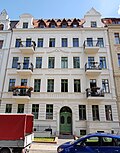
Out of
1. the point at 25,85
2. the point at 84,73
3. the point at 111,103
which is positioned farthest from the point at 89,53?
the point at 25,85

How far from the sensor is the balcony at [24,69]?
19891mm

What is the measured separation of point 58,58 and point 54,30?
4763 mm

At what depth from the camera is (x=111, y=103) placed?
61.9 ft

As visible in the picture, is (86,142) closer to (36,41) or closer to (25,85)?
(25,85)

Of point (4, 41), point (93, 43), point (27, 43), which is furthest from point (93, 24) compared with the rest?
point (4, 41)

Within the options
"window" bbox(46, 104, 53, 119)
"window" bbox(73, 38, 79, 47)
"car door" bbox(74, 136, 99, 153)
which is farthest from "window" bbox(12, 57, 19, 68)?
"car door" bbox(74, 136, 99, 153)

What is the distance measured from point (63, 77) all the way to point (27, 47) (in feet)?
21.6

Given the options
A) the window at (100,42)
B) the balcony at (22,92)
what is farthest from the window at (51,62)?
the window at (100,42)

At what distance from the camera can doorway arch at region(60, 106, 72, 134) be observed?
1840 cm

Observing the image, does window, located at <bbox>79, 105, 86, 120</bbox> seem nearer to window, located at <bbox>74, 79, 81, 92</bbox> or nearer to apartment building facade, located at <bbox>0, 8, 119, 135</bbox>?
apartment building facade, located at <bbox>0, 8, 119, 135</bbox>

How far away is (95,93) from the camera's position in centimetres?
1866

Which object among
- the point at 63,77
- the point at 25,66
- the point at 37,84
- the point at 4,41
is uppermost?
the point at 4,41

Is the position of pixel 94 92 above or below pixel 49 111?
above

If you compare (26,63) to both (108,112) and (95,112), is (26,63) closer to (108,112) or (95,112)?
(95,112)
